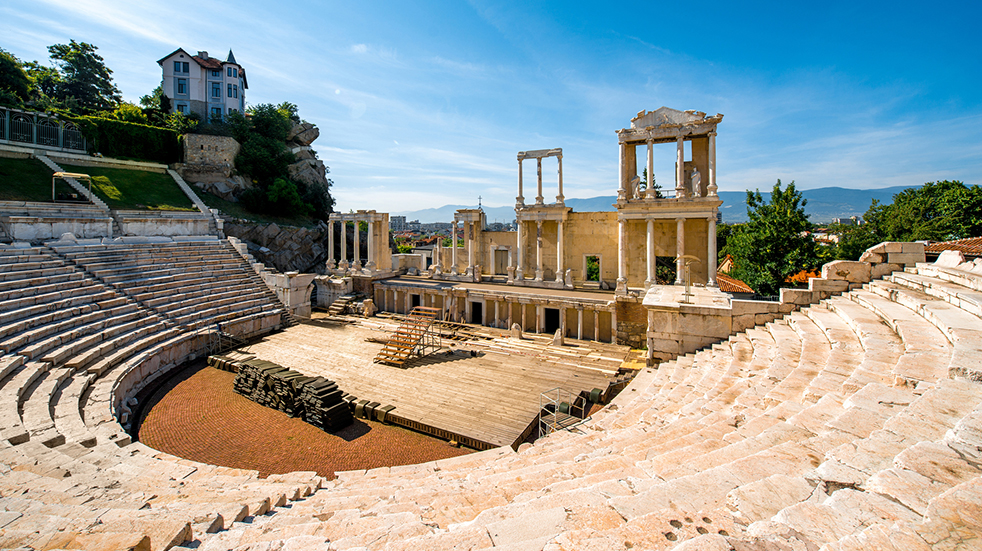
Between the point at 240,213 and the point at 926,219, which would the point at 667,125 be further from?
the point at 240,213

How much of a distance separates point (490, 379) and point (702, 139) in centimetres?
1709

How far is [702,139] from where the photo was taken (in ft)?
71.4


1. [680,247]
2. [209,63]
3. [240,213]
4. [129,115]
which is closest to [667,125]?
[680,247]

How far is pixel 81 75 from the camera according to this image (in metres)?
42.8

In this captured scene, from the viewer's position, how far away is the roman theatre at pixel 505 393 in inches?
150

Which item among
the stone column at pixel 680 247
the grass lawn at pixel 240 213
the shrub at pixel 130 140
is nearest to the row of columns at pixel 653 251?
the stone column at pixel 680 247

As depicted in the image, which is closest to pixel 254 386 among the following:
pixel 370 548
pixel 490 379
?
pixel 490 379

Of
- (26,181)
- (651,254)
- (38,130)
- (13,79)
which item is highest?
(13,79)

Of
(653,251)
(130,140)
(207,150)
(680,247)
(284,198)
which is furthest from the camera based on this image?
(284,198)

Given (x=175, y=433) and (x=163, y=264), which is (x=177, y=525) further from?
(x=163, y=264)

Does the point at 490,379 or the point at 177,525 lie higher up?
the point at 177,525

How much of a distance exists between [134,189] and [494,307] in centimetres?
2892

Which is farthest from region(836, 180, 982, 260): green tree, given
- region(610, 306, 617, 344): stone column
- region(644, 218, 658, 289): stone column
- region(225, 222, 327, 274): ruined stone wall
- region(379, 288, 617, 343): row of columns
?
region(225, 222, 327, 274): ruined stone wall

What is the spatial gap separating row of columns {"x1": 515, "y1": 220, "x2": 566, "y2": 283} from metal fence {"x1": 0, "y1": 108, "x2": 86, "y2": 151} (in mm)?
35683
